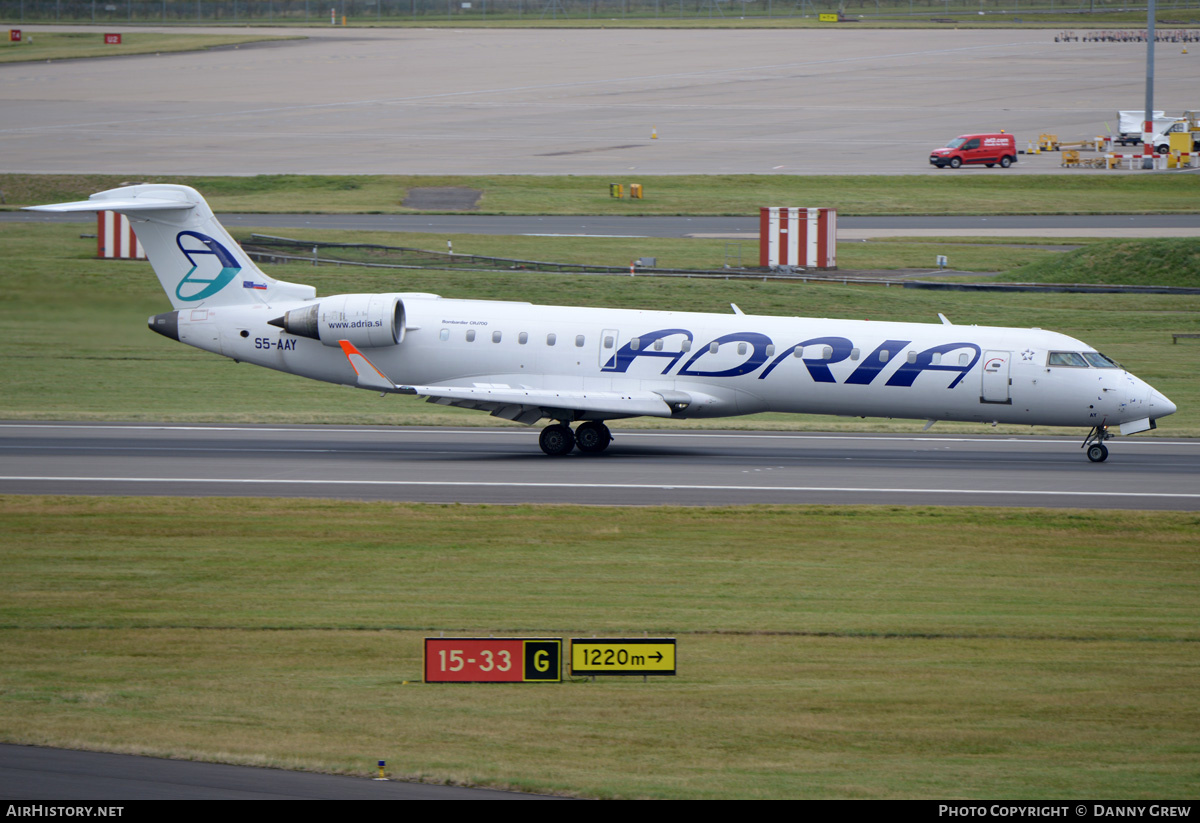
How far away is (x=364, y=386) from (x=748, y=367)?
31.4ft

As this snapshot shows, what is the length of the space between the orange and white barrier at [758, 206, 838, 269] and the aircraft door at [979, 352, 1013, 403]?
92.9ft

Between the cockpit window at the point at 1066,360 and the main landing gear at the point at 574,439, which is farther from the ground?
the cockpit window at the point at 1066,360

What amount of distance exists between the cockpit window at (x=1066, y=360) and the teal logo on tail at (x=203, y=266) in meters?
20.6

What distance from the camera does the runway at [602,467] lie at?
96.0 feet

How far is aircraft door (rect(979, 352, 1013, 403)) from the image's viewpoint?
3262 cm

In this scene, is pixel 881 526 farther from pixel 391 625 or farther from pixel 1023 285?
pixel 1023 285

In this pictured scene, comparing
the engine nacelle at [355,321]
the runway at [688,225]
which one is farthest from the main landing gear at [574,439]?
the runway at [688,225]

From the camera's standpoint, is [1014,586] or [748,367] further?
[748,367]

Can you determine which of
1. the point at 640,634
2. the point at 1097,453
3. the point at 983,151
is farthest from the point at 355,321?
the point at 983,151

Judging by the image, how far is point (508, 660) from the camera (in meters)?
16.9

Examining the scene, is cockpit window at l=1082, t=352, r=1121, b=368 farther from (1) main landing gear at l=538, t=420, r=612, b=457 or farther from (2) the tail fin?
(2) the tail fin

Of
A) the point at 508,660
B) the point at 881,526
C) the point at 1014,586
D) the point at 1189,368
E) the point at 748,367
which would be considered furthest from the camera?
the point at 1189,368

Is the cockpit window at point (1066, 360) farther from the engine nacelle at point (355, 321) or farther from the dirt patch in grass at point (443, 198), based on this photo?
the dirt patch in grass at point (443, 198)

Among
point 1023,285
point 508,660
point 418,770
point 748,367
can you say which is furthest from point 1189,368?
point 418,770
